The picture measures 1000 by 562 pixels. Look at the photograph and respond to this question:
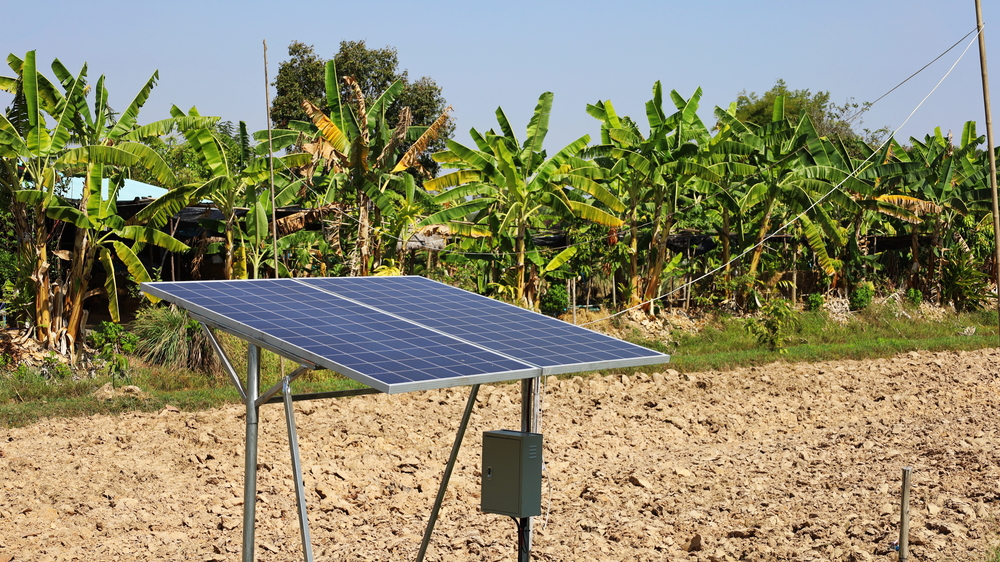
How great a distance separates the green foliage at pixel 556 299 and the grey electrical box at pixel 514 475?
593 inches

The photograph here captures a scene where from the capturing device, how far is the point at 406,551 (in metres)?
8.36

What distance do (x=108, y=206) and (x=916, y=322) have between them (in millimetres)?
19027

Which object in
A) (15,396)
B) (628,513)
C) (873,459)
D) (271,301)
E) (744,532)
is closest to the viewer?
(271,301)

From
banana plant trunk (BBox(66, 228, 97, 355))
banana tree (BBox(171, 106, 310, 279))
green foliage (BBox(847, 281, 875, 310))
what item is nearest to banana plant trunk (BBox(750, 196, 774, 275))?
green foliage (BBox(847, 281, 875, 310))

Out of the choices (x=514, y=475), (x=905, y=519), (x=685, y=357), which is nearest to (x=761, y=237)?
(x=685, y=357)

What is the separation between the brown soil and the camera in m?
8.32

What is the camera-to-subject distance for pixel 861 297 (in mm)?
23391

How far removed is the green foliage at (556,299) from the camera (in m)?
20.6

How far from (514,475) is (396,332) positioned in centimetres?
112

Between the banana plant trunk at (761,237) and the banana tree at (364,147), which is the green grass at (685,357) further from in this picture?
the banana tree at (364,147)

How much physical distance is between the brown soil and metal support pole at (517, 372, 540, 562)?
2.77 m

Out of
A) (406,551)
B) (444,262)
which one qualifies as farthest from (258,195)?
(406,551)

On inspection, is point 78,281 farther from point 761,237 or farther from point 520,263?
point 761,237

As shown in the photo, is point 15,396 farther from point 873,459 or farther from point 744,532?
point 873,459
